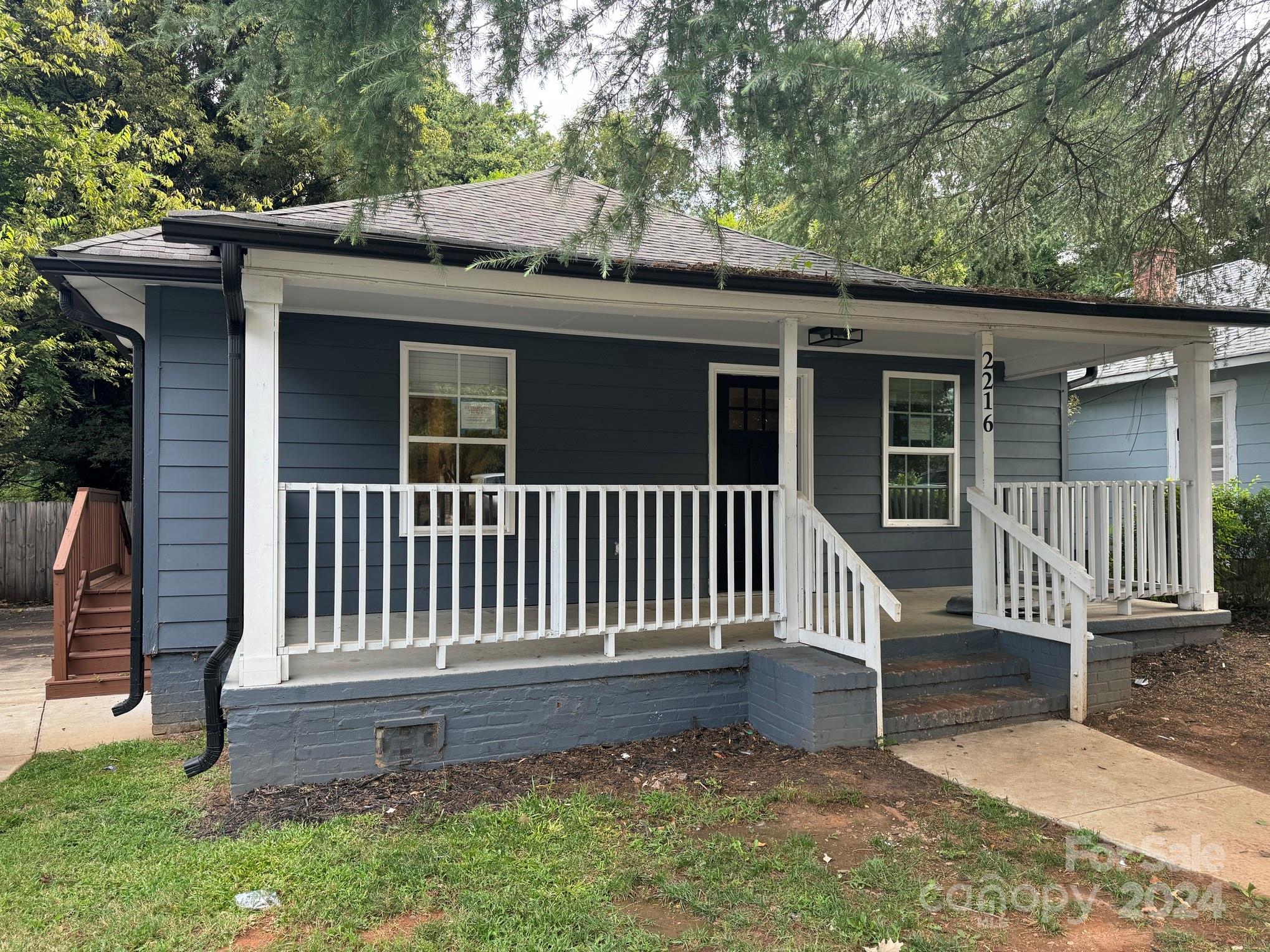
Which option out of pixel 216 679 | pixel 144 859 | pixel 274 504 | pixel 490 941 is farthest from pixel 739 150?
pixel 144 859

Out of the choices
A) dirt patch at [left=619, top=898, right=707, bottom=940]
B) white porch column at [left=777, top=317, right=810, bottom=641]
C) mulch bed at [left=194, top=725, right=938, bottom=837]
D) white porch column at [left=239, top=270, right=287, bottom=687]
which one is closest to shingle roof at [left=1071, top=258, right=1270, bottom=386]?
white porch column at [left=777, top=317, right=810, bottom=641]

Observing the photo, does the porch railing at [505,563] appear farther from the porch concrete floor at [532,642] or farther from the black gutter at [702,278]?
the black gutter at [702,278]

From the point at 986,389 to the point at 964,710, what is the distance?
7.62 feet

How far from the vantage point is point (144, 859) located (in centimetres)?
349

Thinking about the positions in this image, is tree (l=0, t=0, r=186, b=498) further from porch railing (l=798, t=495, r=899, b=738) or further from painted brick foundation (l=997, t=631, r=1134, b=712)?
painted brick foundation (l=997, t=631, r=1134, b=712)

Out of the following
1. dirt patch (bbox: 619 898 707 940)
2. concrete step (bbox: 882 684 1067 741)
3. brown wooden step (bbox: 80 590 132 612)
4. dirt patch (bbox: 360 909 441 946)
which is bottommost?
dirt patch (bbox: 360 909 441 946)

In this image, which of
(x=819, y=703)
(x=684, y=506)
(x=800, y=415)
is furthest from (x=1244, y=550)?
(x=819, y=703)

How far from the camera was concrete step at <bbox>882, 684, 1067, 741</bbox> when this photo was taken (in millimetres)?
4801

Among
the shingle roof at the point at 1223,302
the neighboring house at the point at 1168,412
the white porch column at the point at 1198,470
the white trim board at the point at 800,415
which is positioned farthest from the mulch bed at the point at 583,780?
the neighboring house at the point at 1168,412

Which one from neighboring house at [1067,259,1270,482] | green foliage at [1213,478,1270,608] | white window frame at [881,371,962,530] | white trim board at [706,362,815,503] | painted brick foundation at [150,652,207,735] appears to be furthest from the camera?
neighboring house at [1067,259,1270,482]

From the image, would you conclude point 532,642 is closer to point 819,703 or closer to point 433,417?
point 819,703

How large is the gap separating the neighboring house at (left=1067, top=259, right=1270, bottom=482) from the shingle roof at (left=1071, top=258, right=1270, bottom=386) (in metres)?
0.02

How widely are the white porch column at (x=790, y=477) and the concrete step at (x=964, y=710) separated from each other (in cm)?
78

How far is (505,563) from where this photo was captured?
659 centimetres
